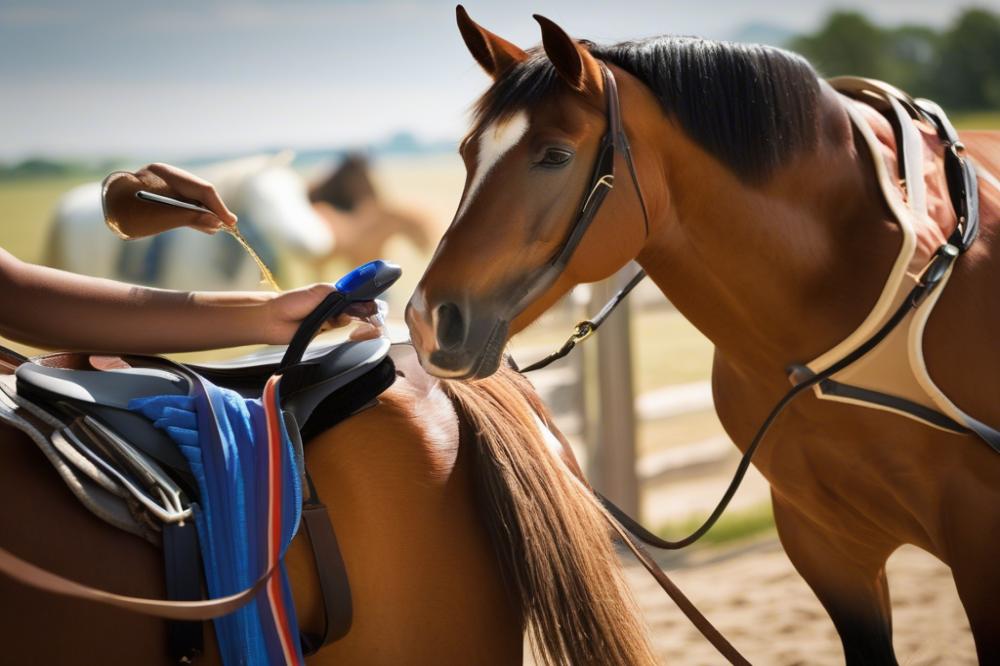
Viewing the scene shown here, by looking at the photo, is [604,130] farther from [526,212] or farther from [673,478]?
[673,478]

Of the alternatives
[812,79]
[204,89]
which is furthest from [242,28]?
[812,79]

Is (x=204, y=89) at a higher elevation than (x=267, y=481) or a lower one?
higher

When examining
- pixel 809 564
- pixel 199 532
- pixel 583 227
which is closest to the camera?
pixel 199 532

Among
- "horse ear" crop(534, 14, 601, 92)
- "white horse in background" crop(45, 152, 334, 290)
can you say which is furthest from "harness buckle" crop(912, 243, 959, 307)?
"white horse in background" crop(45, 152, 334, 290)

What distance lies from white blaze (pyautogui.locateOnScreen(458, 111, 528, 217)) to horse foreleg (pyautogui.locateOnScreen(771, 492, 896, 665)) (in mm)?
1054

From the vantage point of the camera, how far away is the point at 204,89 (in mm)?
9531

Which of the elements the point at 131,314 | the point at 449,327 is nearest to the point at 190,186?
the point at 131,314

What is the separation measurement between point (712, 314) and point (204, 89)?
8883 mm

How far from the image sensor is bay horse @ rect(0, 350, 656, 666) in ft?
4.29

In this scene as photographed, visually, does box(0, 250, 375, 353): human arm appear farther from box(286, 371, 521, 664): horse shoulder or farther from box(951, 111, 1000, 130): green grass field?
box(951, 111, 1000, 130): green grass field

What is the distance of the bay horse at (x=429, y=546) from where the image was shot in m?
1.31

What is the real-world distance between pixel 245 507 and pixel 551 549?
18.7 inches

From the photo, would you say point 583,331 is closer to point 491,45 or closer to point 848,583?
point 491,45

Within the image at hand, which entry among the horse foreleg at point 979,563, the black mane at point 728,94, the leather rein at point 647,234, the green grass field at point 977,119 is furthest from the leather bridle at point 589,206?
the green grass field at point 977,119
